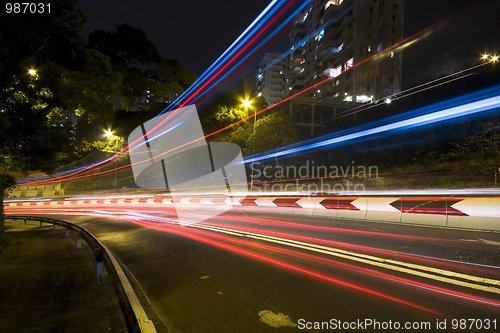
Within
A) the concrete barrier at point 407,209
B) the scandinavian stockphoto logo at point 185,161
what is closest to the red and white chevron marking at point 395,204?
the concrete barrier at point 407,209

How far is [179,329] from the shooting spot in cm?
354

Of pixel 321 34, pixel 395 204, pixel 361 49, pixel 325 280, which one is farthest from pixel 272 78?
pixel 325 280

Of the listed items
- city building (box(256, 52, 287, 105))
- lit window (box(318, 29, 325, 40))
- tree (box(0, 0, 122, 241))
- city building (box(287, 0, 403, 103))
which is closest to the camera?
tree (box(0, 0, 122, 241))

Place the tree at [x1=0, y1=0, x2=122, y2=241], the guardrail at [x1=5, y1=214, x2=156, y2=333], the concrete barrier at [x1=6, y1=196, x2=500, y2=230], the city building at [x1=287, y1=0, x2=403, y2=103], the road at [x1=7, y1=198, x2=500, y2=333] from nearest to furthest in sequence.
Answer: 1. the guardrail at [x1=5, y1=214, x2=156, y2=333]
2. the road at [x1=7, y1=198, x2=500, y2=333]
3. the concrete barrier at [x1=6, y1=196, x2=500, y2=230]
4. the tree at [x1=0, y1=0, x2=122, y2=241]
5. the city building at [x1=287, y1=0, x2=403, y2=103]

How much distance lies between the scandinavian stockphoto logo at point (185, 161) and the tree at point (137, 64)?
206 inches

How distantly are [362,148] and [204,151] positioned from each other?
771 inches

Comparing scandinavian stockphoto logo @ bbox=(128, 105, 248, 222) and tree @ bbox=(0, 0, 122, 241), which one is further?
scandinavian stockphoto logo @ bbox=(128, 105, 248, 222)

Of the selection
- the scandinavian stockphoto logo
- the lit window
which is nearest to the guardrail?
the scandinavian stockphoto logo

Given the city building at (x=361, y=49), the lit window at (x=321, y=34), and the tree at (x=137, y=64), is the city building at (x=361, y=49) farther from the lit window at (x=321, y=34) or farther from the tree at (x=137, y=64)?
the tree at (x=137, y=64)

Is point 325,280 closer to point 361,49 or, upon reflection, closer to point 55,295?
point 55,295

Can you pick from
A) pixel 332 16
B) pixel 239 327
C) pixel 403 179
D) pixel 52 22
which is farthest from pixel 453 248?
pixel 332 16

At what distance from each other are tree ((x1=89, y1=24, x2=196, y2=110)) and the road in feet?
35.6

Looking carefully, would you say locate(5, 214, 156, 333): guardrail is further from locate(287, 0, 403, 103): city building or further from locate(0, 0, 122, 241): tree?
locate(287, 0, 403, 103): city building

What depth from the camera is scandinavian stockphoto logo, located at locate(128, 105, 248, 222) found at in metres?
23.5
